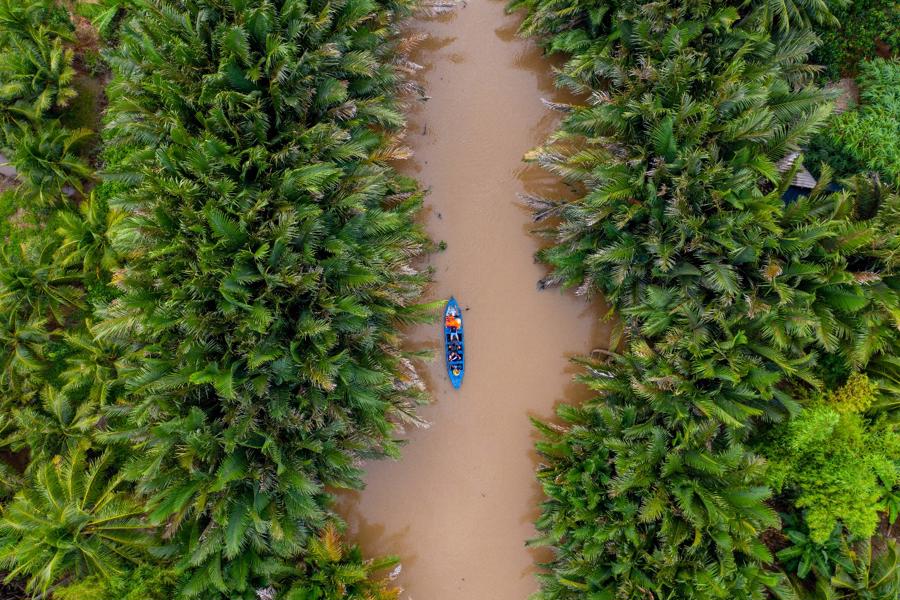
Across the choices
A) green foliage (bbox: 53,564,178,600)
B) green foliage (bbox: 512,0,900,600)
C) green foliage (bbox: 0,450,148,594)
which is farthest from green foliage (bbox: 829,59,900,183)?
green foliage (bbox: 0,450,148,594)

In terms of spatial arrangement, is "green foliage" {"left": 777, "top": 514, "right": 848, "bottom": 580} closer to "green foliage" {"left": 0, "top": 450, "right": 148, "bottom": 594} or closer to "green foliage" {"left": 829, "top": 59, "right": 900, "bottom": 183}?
"green foliage" {"left": 829, "top": 59, "right": 900, "bottom": 183}

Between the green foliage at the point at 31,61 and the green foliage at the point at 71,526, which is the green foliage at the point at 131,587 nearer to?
the green foliage at the point at 71,526

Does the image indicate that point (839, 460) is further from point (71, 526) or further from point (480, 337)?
point (71, 526)

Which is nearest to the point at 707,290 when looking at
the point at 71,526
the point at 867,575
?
the point at 867,575

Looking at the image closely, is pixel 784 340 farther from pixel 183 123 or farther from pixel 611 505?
pixel 183 123

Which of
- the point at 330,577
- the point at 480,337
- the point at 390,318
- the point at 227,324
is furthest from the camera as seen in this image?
the point at 480,337

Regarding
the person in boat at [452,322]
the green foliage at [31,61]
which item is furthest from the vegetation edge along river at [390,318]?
the person in boat at [452,322]
